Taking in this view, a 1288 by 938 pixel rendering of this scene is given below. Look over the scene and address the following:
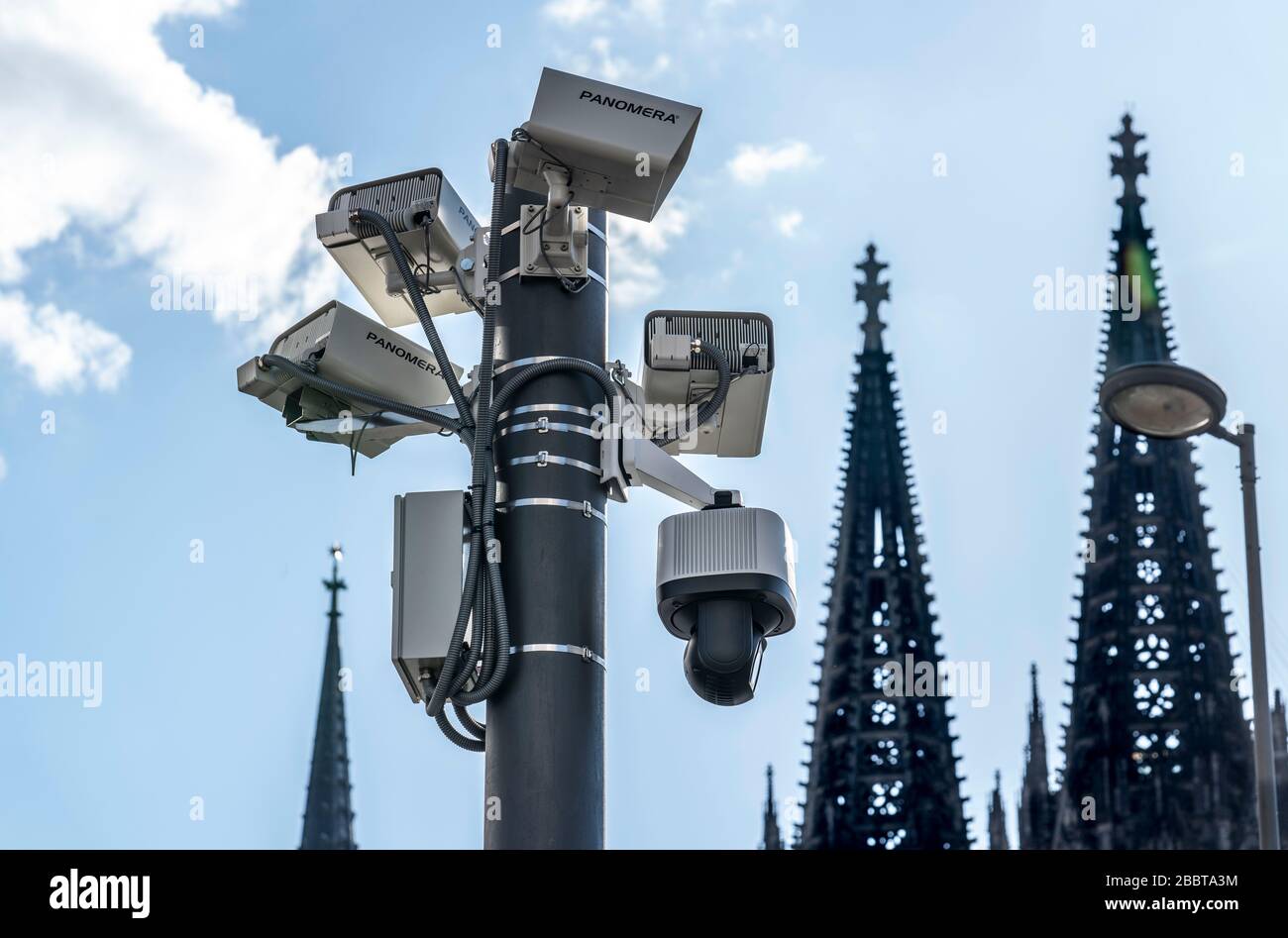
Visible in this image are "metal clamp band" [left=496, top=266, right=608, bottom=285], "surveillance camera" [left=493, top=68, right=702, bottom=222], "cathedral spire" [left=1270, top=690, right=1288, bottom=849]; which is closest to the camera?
"surveillance camera" [left=493, top=68, right=702, bottom=222]

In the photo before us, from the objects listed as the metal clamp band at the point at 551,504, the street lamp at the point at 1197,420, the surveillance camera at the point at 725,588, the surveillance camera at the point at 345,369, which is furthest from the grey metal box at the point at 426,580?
the street lamp at the point at 1197,420

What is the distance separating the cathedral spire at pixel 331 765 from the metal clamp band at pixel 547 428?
368 feet

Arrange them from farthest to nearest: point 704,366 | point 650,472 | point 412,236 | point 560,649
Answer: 1. point 412,236
2. point 704,366
3. point 650,472
4. point 560,649

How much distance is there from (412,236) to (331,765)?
118 m

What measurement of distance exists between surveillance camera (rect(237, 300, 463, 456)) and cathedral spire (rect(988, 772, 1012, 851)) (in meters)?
90.3

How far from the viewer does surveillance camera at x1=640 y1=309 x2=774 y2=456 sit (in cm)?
1085

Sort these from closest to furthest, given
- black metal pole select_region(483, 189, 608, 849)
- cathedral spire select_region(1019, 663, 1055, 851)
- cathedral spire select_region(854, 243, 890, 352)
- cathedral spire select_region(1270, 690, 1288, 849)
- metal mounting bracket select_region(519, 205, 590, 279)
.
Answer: black metal pole select_region(483, 189, 608, 849) < metal mounting bracket select_region(519, 205, 590, 279) < cathedral spire select_region(1270, 690, 1288, 849) < cathedral spire select_region(1019, 663, 1055, 851) < cathedral spire select_region(854, 243, 890, 352)

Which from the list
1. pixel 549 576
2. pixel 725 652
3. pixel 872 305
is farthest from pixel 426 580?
pixel 872 305

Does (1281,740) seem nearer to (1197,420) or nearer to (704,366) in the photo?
(1197,420)

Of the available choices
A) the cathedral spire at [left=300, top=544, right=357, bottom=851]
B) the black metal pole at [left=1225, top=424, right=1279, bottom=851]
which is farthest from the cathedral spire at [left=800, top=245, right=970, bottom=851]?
the black metal pole at [left=1225, top=424, right=1279, bottom=851]

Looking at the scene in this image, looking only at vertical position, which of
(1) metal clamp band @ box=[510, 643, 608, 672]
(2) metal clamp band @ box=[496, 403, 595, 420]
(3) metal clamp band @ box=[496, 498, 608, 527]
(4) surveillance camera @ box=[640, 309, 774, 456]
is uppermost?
(4) surveillance camera @ box=[640, 309, 774, 456]

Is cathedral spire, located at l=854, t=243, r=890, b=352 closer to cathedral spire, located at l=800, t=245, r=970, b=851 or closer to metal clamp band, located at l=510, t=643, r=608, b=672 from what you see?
cathedral spire, located at l=800, t=245, r=970, b=851

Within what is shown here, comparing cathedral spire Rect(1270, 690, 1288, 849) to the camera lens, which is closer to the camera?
the camera lens

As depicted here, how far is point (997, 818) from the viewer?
100125mm
